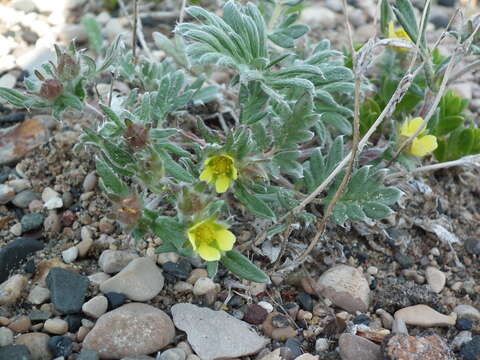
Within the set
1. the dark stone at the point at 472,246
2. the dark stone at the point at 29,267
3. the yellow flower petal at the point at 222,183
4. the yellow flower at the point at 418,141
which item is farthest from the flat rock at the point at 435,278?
the dark stone at the point at 29,267

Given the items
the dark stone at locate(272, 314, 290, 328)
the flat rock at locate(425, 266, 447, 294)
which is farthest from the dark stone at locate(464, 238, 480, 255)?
the dark stone at locate(272, 314, 290, 328)

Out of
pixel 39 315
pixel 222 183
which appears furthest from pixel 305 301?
pixel 39 315

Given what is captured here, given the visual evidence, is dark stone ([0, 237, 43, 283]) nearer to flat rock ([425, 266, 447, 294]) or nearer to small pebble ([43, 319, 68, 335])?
small pebble ([43, 319, 68, 335])

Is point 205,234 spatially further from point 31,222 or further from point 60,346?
point 31,222

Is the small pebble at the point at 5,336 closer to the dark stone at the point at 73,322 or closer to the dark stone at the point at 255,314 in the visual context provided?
the dark stone at the point at 73,322

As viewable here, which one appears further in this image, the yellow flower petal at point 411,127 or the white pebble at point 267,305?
the yellow flower petal at point 411,127

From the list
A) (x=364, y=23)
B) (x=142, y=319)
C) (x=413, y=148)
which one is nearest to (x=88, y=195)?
(x=142, y=319)

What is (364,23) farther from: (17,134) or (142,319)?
(142,319)
